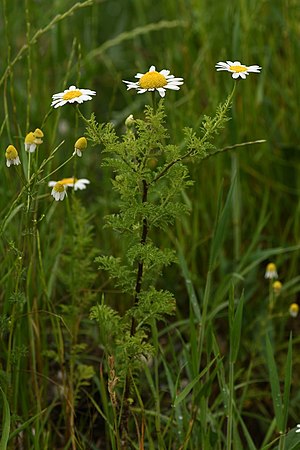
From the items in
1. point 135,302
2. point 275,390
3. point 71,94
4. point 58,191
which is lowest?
point 275,390

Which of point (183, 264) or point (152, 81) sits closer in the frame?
point (152, 81)

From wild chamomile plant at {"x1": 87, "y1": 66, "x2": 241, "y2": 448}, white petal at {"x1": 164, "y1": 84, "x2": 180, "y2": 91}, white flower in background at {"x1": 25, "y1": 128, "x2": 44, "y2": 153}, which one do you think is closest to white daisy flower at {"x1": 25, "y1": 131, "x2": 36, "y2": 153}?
white flower in background at {"x1": 25, "y1": 128, "x2": 44, "y2": 153}

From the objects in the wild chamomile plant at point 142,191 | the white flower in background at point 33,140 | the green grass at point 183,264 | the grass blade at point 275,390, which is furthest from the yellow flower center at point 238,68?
the grass blade at point 275,390

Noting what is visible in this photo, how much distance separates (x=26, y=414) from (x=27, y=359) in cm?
14

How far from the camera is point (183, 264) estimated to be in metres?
1.44

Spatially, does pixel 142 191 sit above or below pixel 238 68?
below

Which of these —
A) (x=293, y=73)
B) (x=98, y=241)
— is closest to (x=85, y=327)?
(x=98, y=241)

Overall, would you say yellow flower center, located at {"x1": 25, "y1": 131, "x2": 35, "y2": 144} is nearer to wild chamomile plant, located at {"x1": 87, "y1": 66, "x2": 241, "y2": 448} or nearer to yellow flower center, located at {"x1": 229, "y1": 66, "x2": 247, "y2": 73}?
wild chamomile plant, located at {"x1": 87, "y1": 66, "x2": 241, "y2": 448}

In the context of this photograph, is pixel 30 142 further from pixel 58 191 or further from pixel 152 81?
pixel 152 81

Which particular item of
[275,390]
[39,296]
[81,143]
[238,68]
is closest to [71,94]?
[81,143]

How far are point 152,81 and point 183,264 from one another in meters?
0.43

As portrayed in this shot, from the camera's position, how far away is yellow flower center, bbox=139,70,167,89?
1.12 meters

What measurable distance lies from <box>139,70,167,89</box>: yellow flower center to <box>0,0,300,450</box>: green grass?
0.67 feet

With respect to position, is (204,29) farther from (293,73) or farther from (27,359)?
(27,359)
